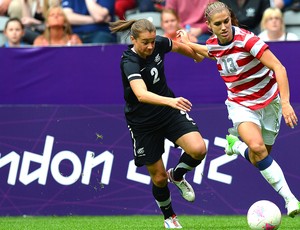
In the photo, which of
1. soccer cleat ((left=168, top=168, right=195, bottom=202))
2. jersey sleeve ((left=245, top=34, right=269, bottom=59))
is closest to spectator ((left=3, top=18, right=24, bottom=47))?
soccer cleat ((left=168, top=168, right=195, bottom=202))

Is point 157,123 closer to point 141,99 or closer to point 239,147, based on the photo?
point 141,99

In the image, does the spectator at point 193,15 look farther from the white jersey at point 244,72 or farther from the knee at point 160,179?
the knee at point 160,179

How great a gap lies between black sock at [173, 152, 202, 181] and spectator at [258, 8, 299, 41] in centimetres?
318

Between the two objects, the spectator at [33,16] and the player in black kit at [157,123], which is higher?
the player in black kit at [157,123]

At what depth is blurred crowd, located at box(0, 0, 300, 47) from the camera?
11.5 m

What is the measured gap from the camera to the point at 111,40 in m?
12.0

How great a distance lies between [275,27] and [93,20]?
2546 mm

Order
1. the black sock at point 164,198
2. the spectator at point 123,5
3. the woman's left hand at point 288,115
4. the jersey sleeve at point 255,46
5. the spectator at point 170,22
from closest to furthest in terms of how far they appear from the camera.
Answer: the woman's left hand at point 288,115 < the jersey sleeve at point 255,46 < the black sock at point 164,198 < the spectator at point 170,22 < the spectator at point 123,5

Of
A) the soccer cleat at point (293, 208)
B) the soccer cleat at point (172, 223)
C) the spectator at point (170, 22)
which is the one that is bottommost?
the soccer cleat at point (172, 223)

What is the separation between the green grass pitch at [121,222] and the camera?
866 centimetres

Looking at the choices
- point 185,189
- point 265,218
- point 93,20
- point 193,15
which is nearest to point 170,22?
point 193,15

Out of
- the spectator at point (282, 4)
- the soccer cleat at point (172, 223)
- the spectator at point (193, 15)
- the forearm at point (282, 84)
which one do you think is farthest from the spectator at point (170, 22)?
the forearm at point (282, 84)

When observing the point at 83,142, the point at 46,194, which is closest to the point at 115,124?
the point at 83,142

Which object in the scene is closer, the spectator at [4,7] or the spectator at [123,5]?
the spectator at [123,5]
